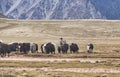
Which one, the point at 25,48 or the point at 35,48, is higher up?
the point at 25,48

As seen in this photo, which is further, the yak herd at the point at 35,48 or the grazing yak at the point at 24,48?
the grazing yak at the point at 24,48

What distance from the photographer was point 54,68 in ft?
167

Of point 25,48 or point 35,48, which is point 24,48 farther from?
point 35,48

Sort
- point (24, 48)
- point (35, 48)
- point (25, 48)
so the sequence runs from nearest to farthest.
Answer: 1. point (24, 48)
2. point (25, 48)
3. point (35, 48)

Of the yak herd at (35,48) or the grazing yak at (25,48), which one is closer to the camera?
the yak herd at (35,48)

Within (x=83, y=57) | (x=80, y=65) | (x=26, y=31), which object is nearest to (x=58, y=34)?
(x=26, y=31)

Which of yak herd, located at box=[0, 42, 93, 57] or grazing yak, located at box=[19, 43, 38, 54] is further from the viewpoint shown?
grazing yak, located at box=[19, 43, 38, 54]

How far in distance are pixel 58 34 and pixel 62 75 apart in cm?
14554

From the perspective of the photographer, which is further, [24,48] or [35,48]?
[35,48]

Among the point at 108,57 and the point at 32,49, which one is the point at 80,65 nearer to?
the point at 108,57

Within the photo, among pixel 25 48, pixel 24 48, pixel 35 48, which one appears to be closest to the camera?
pixel 24 48

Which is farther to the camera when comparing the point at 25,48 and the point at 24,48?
the point at 25,48

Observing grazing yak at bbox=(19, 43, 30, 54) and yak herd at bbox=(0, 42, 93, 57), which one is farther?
grazing yak at bbox=(19, 43, 30, 54)

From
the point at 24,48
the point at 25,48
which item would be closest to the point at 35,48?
the point at 25,48
